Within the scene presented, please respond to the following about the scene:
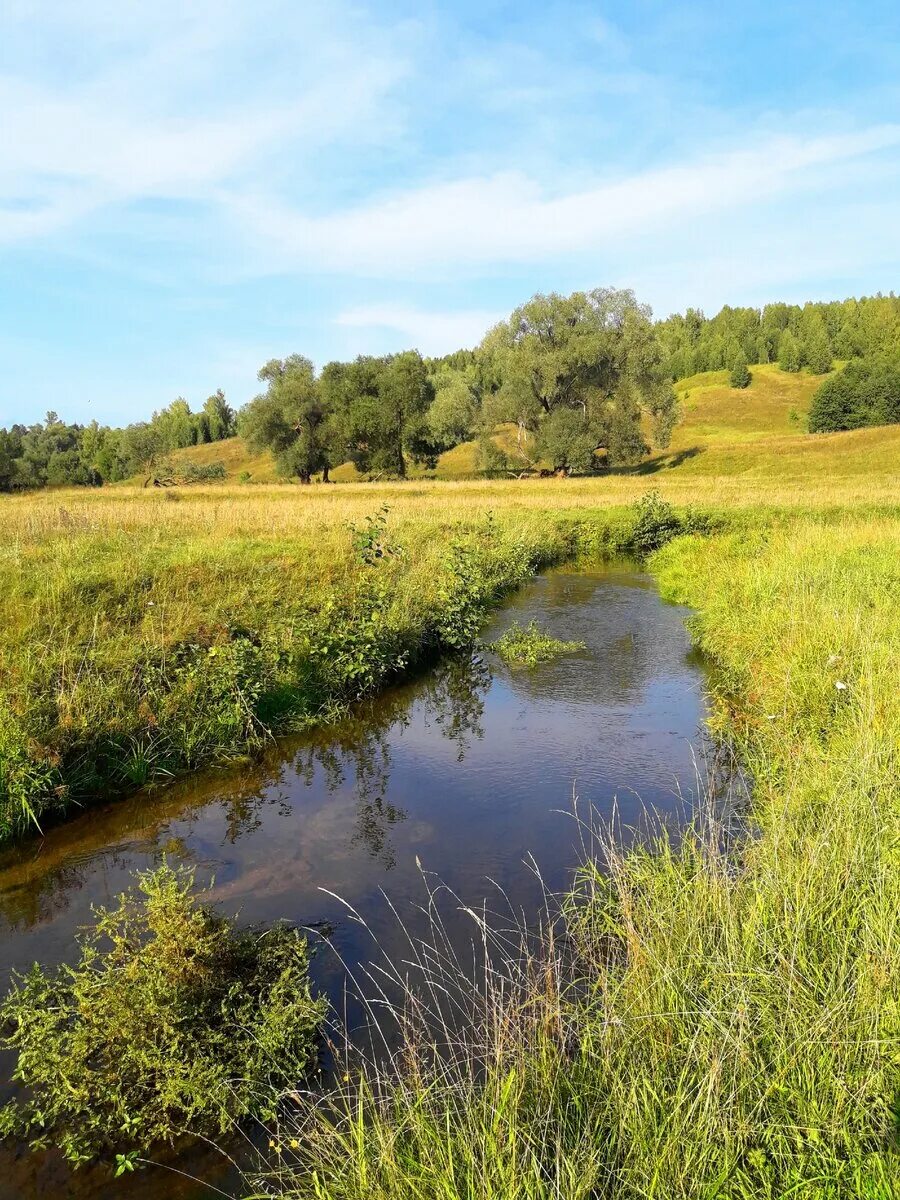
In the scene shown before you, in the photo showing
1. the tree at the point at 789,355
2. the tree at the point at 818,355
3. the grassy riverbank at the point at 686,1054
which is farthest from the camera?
the tree at the point at 789,355

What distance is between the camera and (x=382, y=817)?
774cm

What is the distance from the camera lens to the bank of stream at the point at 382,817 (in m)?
5.89

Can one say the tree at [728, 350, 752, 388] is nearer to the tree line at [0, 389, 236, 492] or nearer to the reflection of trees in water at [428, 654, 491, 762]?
the tree line at [0, 389, 236, 492]

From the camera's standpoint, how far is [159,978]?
14.5ft

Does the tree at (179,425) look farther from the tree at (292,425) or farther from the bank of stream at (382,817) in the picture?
the bank of stream at (382,817)

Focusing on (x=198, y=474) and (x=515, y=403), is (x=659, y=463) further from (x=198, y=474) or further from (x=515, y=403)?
(x=198, y=474)

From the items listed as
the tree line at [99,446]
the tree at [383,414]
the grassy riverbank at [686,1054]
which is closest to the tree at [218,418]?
the tree line at [99,446]

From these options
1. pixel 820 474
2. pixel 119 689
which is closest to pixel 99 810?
pixel 119 689

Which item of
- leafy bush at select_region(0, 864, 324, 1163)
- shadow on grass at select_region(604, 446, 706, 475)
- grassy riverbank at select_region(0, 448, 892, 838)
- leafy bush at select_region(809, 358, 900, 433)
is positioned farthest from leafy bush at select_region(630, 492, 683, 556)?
leafy bush at select_region(809, 358, 900, 433)

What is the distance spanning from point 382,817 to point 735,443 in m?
70.4

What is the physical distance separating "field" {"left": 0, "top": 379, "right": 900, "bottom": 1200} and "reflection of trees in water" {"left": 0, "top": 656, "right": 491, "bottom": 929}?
39 cm

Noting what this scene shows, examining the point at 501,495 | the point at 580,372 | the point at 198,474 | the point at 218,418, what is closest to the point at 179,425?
the point at 218,418

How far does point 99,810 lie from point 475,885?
429 centimetres

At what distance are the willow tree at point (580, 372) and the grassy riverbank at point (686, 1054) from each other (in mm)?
51375
